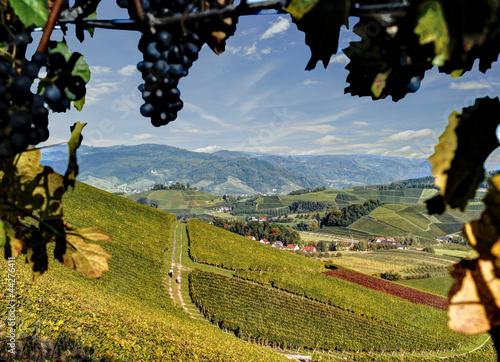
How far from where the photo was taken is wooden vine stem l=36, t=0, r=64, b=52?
631 mm

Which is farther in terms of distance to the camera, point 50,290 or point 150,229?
point 150,229

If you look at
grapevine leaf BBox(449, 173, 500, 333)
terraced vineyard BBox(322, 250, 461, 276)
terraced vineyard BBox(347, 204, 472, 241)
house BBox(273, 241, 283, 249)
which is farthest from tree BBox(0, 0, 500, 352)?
terraced vineyard BBox(347, 204, 472, 241)

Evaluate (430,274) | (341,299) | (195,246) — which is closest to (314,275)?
(341,299)

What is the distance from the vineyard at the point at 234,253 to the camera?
33156mm

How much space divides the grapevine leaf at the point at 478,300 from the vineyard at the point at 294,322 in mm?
22693

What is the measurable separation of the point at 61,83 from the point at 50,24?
195mm

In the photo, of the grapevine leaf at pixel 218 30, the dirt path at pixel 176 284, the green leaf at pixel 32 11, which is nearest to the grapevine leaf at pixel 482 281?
the grapevine leaf at pixel 218 30

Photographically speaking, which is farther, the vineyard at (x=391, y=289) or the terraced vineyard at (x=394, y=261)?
the terraced vineyard at (x=394, y=261)

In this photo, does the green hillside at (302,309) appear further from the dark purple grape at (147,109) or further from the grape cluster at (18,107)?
the grape cluster at (18,107)

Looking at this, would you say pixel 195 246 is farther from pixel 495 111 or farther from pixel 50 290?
pixel 495 111

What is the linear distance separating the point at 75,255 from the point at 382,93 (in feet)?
2.94

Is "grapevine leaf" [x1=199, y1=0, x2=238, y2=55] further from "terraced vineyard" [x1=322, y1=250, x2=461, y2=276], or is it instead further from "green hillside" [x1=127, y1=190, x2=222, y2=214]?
"green hillside" [x1=127, y1=190, x2=222, y2=214]

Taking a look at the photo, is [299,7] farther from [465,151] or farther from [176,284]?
[176,284]

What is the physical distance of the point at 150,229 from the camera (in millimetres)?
35312
